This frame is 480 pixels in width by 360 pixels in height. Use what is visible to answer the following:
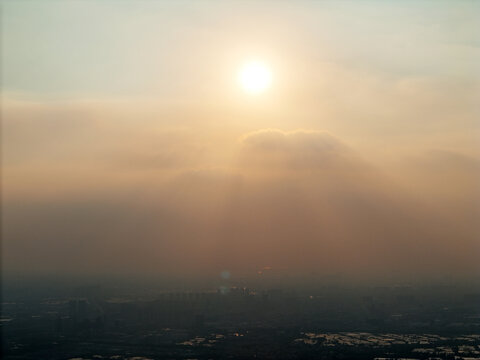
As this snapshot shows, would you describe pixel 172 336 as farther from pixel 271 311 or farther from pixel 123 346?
pixel 271 311

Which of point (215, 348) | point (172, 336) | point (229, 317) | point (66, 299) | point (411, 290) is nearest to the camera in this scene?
point (215, 348)

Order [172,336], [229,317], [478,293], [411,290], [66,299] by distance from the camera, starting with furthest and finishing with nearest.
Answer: [411,290]
[478,293]
[66,299]
[229,317]
[172,336]

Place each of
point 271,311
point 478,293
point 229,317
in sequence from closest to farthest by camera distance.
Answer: point 229,317 < point 271,311 < point 478,293

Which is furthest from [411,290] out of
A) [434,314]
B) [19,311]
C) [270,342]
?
Result: [19,311]

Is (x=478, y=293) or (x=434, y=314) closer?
(x=434, y=314)

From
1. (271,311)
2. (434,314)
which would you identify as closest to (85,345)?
(271,311)

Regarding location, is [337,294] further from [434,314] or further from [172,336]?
[172,336]
